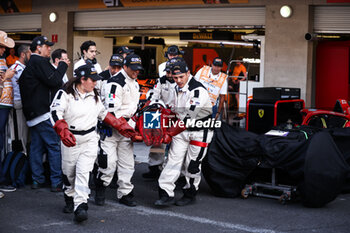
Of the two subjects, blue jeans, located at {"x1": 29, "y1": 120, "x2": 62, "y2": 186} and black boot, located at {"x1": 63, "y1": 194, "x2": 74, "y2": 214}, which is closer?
black boot, located at {"x1": 63, "y1": 194, "x2": 74, "y2": 214}

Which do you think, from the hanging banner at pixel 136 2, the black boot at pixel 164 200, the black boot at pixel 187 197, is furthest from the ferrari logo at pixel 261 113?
the black boot at pixel 164 200

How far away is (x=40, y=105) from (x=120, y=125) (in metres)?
1.69

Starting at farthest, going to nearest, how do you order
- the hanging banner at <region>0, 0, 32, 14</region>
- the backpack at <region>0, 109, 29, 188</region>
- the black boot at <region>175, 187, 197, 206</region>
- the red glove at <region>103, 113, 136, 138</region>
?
the hanging banner at <region>0, 0, 32, 14</region> → the backpack at <region>0, 109, 29, 188</region> → the black boot at <region>175, 187, 197, 206</region> → the red glove at <region>103, 113, 136, 138</region>

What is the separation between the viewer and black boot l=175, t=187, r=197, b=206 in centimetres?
722

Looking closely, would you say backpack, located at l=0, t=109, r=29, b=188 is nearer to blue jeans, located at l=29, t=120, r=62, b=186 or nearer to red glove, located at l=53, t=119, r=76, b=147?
blue jeans, located at l=29, t=120, r=62, b=186

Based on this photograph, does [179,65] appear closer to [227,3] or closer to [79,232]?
[79,232]

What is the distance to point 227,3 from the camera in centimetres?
1403

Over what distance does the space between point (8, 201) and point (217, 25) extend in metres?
8.52

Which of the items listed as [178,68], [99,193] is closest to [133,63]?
[178,68]

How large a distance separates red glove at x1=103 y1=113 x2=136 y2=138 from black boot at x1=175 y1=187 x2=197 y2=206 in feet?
3.50

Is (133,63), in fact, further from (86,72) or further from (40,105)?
(40,105)

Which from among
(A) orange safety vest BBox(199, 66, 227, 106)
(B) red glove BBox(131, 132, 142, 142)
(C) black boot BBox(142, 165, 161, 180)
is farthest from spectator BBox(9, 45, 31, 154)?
(A) orange safety vest BBox(199, 66, 227, 106)

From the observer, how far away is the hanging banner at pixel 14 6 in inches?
719

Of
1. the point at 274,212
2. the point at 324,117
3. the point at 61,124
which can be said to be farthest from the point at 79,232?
the point at 324,117
